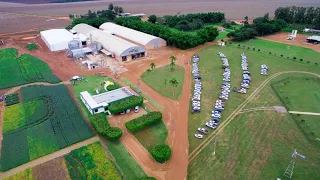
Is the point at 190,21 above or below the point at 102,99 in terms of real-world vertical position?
above

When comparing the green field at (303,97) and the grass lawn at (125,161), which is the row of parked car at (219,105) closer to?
the green field at (303,97)

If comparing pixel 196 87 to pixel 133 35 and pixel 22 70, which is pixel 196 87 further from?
pixel 22 70

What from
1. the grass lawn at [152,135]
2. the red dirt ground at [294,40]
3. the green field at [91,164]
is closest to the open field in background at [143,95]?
the grass lawn at [152,135]

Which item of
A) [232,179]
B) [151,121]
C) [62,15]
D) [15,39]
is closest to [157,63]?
[151,121]

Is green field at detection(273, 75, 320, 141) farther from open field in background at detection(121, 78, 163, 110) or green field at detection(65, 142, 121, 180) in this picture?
green field at detection(65, 142, 121, 180)

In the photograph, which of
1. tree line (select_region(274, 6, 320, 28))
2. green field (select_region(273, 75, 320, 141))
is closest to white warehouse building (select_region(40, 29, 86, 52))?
green field (select_region(273, 75, 320, 141))

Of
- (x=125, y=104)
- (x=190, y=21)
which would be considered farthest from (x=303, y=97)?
(x=190, y=21)
